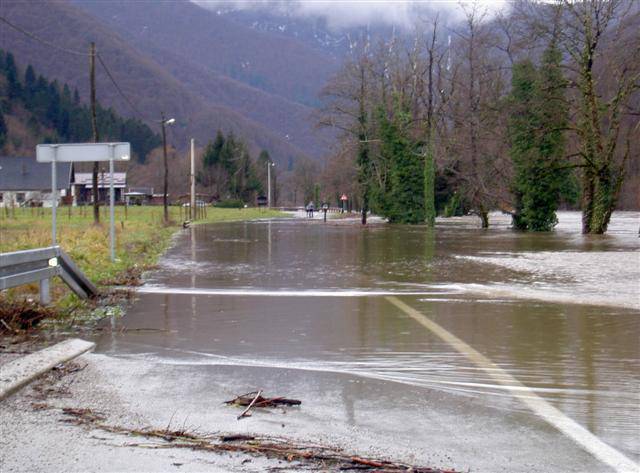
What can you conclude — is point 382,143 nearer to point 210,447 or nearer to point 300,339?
point 300,339

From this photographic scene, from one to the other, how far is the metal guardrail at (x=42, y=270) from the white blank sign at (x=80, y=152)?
16.8ft

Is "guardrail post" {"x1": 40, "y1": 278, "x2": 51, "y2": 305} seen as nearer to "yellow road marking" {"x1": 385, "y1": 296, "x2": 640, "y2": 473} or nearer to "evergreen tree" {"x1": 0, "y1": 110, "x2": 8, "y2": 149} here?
"yellow road marking" {"x1": 385, "y1": 296, "x2": 640, "y2": 473}

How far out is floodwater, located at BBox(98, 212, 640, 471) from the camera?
16.7 feet

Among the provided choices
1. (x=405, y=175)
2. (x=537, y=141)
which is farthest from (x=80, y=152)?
(x=405, y=175)

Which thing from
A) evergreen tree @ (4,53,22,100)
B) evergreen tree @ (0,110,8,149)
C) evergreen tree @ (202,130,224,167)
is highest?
evergreen tree @ (4,53,22,100)

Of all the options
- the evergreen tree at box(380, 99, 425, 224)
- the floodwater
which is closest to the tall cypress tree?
the evergreen tree at box(380, 99, 425, 224)

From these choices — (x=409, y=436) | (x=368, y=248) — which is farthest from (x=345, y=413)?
(x=368, y=248)

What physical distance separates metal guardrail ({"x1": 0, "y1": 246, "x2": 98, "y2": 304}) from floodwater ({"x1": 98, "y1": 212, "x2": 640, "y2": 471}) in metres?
0.91

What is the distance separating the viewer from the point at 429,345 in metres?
8.12

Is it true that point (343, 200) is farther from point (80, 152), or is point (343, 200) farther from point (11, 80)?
point (11, 80)

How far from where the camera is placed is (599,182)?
33.4 metres

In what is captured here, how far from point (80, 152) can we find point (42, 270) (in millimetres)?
6882

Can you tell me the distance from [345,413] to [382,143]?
171 feet

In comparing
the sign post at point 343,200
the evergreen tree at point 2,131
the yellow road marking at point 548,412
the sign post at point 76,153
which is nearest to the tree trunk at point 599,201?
the sign post at point 76,153
